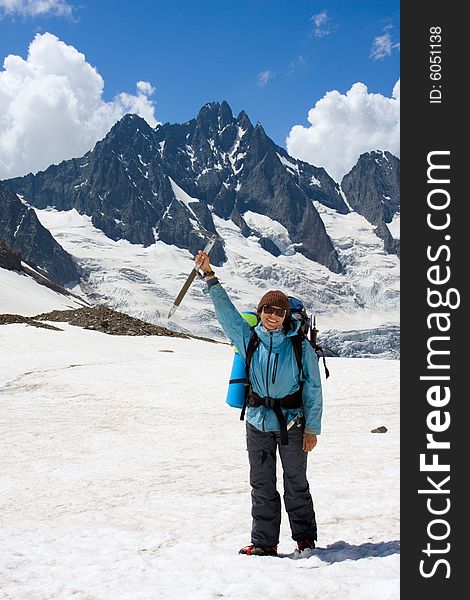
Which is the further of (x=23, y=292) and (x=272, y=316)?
(x=23, y=292)

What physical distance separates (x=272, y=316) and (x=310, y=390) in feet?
2.91

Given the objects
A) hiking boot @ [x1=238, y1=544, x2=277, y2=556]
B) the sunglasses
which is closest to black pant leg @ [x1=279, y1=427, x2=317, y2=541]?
hiking boot @ [x1=238, y1=544, x2=277, y2=556]

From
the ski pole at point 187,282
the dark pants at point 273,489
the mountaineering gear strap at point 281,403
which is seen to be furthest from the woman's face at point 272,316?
the dark pants at point 273,489

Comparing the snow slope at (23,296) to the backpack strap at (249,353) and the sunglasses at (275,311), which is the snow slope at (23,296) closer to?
the backpack strap at (249,353)

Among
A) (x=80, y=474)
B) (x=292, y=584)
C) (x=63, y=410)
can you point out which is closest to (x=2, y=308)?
(x=63, y=410)

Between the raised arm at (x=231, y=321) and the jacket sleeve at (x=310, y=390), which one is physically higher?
the raised arm at (x=231, y=321)

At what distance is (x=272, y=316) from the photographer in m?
5.92

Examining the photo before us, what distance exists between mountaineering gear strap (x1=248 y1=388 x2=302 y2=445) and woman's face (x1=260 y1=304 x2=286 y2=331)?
2.46ft

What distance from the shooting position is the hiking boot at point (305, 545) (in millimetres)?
5988

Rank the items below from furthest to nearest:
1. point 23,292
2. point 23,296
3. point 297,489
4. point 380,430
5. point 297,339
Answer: point 23,292 → point 23,296 → point 380,430 → point 297,489 → point 297,339

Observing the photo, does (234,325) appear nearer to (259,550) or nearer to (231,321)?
(231,321)

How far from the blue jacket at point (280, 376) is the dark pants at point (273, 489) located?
0.18m

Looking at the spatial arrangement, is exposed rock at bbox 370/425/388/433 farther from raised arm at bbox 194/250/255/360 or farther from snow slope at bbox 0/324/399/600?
raised arm at bbox 194/250/255/360

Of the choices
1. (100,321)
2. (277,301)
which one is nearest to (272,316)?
(277,301)
